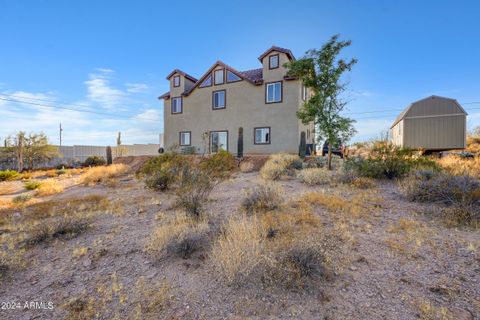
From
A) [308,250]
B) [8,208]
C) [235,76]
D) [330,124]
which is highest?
[235,76]

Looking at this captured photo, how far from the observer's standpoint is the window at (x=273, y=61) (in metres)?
16.6

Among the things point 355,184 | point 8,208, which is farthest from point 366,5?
point 8,208

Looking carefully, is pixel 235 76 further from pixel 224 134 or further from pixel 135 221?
pixel 135 221

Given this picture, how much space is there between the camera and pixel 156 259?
342 centimetres

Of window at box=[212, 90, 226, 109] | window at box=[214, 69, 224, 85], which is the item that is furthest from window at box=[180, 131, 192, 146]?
window at box=[214, 69, 224, 85]

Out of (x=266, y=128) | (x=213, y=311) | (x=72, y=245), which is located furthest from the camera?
(x=266, y=128)

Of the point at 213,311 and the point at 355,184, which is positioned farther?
the point at 355,184

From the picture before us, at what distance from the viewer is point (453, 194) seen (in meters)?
5.40

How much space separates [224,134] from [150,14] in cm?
977

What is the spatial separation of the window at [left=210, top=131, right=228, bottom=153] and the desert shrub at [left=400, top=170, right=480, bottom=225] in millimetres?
13689

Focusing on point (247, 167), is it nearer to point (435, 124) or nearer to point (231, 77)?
point (231, 77)

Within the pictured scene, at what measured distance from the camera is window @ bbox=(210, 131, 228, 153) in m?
18.6

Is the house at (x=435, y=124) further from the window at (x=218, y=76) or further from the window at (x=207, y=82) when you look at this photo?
the window at (x=207, y=82)

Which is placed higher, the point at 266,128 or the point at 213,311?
→ the point at 266,128
